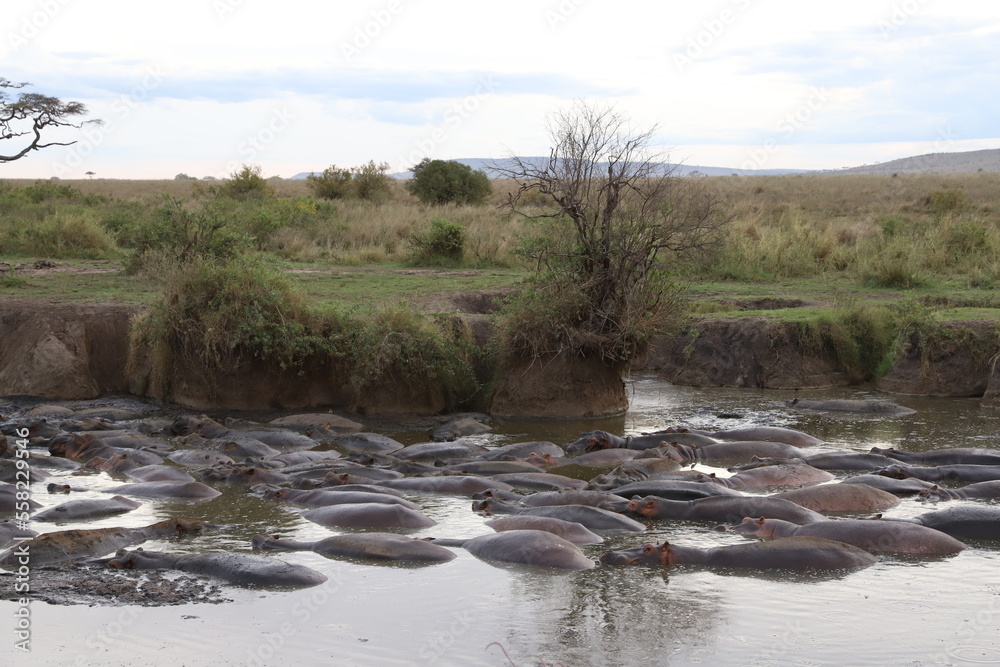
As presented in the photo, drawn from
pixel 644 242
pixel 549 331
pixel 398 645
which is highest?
pixel 644 242

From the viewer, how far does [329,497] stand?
938 cm

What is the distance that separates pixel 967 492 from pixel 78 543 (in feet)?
24.4

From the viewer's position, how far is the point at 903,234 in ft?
75.4

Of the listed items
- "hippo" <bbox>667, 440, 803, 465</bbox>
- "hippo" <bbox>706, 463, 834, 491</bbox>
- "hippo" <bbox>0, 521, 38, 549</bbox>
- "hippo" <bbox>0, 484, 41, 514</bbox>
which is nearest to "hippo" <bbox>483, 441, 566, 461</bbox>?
"hippo" <bbox>667, 440, 803, 465</bbox>

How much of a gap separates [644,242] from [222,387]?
5946mm

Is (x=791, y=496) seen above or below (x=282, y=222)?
below

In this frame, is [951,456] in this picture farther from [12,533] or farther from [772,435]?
[12,533]

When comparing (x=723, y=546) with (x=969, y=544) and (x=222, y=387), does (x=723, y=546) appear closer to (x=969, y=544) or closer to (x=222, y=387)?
(x=969, y=544)

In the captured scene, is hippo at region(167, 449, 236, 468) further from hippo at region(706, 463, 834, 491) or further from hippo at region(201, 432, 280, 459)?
hippo at region(706, 463, 834, 491)

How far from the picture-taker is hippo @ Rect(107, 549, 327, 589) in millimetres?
7293

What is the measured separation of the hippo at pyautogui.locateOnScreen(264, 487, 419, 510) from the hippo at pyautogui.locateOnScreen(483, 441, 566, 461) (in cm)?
178

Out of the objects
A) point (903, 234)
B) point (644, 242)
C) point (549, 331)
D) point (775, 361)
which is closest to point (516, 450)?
point (549, 331)

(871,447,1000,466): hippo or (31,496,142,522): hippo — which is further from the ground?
(871,447,1000,466): hippo

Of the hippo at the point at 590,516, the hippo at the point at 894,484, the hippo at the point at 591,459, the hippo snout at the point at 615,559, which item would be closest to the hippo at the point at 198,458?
the hippo at the point at 591,459
